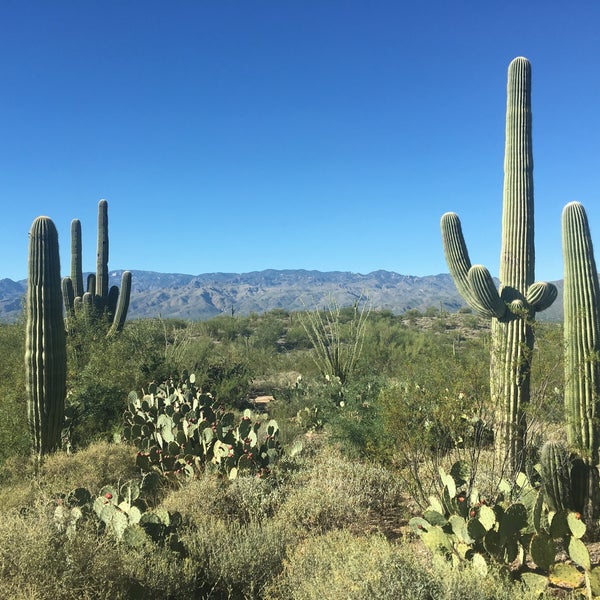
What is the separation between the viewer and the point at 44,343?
8.23 m

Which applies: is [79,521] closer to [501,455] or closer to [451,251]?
[501,455]

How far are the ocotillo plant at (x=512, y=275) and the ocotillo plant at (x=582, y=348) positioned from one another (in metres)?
0.66

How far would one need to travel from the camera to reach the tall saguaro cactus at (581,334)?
562cm

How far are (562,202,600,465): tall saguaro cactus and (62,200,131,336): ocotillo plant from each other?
37.0 ft

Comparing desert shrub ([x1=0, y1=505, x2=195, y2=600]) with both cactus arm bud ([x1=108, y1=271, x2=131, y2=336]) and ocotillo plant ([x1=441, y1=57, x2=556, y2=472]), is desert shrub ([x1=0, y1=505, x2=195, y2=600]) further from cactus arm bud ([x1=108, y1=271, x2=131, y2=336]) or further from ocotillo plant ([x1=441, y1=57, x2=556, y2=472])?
cactus arm bud ([x1=108, y1=271, x2=131, y2=336])

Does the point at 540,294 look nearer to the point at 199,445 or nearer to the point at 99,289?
the point at 199,445

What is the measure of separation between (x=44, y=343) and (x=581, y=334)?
301 inches

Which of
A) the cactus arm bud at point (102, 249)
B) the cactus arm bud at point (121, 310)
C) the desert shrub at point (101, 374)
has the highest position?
the cactus arm bud at point (102, 249)

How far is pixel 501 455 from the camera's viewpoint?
6801mm

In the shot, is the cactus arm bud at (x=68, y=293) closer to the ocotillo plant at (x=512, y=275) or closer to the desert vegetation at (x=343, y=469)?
the desert vegetation at (x=343, y=469)

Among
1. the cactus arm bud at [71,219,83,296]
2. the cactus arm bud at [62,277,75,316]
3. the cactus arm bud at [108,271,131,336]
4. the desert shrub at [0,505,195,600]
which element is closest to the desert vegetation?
the desert shrub at [0,505,195,600]

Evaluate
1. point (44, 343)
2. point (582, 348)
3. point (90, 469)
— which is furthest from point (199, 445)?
point (582, 348)

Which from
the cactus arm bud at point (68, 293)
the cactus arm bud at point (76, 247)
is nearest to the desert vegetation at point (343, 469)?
the cactus arm bud at point (68, 293)

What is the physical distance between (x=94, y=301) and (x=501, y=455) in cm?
1303
